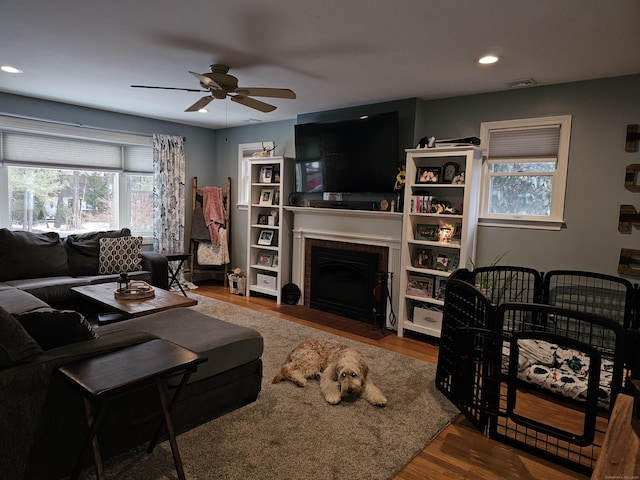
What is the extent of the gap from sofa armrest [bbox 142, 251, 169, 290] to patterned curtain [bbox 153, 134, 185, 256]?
3.47 ft

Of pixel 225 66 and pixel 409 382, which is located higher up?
pixel 225 66

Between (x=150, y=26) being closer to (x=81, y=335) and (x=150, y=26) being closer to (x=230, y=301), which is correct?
(x=81, y=335)

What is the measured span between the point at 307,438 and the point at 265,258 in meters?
3.66

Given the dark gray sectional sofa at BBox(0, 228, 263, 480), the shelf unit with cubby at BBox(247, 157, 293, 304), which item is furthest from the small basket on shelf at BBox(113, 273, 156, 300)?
the shelf unit with cubby at BBox(247, 157, 293, 304)

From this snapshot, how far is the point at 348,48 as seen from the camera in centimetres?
288

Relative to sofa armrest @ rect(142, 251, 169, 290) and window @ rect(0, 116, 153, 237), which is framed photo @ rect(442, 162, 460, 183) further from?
window @ rect(0, 116, 153, 237)

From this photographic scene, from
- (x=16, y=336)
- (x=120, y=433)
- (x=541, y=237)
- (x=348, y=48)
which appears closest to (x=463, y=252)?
(x=541, y=237)

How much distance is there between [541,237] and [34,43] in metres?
4.44

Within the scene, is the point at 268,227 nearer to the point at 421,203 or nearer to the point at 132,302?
the point at 421,203

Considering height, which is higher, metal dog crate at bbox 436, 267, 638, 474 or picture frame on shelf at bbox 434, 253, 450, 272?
picture frame on shelf at bbox 434, 253, 450, 272

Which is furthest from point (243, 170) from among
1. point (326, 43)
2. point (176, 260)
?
point (326, 43)

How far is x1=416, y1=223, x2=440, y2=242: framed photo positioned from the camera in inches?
165

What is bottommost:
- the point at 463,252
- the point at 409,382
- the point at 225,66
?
the point at 409,382

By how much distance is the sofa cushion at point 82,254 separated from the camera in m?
4.66
